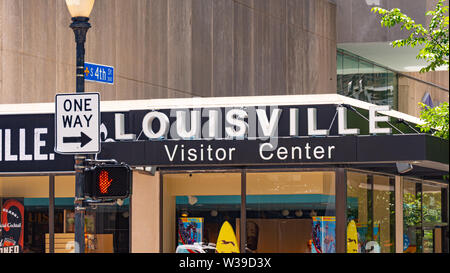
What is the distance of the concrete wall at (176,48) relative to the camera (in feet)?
73.9

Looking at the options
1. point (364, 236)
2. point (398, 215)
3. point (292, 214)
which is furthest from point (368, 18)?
point (292, 214)

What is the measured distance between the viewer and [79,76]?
1397 centimetres

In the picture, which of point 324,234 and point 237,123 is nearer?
point 237,123

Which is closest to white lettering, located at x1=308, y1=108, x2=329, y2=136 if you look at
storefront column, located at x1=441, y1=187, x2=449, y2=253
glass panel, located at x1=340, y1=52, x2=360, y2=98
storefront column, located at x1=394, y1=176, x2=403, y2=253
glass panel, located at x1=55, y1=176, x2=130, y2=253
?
glass panel, located at x1=55, y1=176, x2=130, y2=253

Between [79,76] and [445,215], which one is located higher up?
[79,76]

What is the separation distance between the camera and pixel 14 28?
73.2 ft

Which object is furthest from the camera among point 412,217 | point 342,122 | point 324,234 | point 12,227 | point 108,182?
point 412,217

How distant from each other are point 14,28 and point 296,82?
12966 mm

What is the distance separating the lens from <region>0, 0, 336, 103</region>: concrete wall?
22.5 meters

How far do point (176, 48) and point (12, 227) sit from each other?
8.23 m

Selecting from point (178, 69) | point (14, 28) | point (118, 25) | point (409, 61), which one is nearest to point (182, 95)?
point (178, 69)

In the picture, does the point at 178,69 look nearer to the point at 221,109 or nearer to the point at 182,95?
the point at 182,95

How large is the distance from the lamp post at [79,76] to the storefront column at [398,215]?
11.0 meters

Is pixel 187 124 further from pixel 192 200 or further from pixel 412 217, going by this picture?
pixel 412 217
